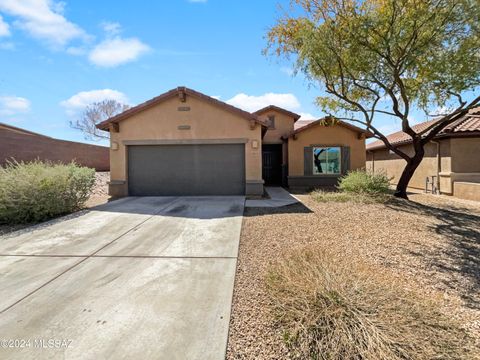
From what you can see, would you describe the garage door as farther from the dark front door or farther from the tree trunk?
the tree trunk

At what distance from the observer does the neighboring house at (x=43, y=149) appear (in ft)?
53.6

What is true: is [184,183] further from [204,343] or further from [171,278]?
[204,343]

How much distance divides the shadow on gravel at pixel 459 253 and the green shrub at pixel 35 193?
31.0 feet

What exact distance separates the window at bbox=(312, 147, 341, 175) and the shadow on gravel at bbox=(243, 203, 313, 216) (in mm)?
7187

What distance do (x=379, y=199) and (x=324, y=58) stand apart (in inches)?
224

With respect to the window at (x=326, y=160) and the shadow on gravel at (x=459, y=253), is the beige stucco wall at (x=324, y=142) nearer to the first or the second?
the window at (x=326, y=160)

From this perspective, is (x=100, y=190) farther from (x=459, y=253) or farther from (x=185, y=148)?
(x=459, y=253)

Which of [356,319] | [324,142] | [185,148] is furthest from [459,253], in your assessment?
[324,142]

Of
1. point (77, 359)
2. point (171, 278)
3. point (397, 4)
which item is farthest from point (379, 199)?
point (77, 359)

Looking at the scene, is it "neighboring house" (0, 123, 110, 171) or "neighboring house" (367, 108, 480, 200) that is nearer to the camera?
"neighboring house" (367, 108, 480, 200)

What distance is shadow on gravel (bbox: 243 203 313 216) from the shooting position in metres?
8.43

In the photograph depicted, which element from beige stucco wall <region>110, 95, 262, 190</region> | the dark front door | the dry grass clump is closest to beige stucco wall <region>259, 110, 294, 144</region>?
the dark front door

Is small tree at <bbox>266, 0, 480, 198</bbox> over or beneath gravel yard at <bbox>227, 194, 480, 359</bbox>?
over

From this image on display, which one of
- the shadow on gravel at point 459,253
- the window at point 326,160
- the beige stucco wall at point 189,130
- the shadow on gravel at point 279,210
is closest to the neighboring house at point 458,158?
the shadow on gravel at point 459,253
